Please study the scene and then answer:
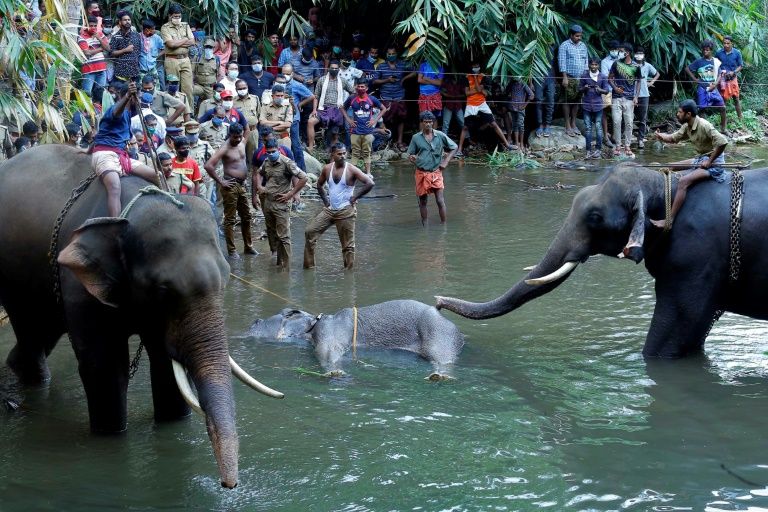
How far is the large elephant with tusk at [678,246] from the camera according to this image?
25.9ft

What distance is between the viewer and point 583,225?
802cm

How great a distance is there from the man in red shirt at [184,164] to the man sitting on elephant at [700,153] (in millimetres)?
5455

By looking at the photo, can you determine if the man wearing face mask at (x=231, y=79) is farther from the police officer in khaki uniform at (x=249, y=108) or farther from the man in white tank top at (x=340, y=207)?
the man in white tank top at (x=340, y=207)

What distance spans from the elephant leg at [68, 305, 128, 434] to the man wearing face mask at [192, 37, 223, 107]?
34.9 feet

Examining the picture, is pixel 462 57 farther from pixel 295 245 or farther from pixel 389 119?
pixel 295 245

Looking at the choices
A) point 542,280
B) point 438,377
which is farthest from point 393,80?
point 438,377

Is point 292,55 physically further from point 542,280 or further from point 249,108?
point 542,280

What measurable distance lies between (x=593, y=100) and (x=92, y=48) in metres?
8.74

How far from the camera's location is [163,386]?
22.4 feet

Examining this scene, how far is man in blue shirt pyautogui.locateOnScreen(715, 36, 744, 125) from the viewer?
1958cm

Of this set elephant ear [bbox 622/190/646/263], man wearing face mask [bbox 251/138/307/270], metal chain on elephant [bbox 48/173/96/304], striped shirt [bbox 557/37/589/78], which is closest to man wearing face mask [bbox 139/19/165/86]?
man wearing face mask [bbox 251/138/307/270]

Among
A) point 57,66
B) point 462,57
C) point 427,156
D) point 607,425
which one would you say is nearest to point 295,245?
point 427,156

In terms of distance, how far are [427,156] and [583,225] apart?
5747 millimetres

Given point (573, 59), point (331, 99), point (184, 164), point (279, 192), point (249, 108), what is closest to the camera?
point (279, 192)
